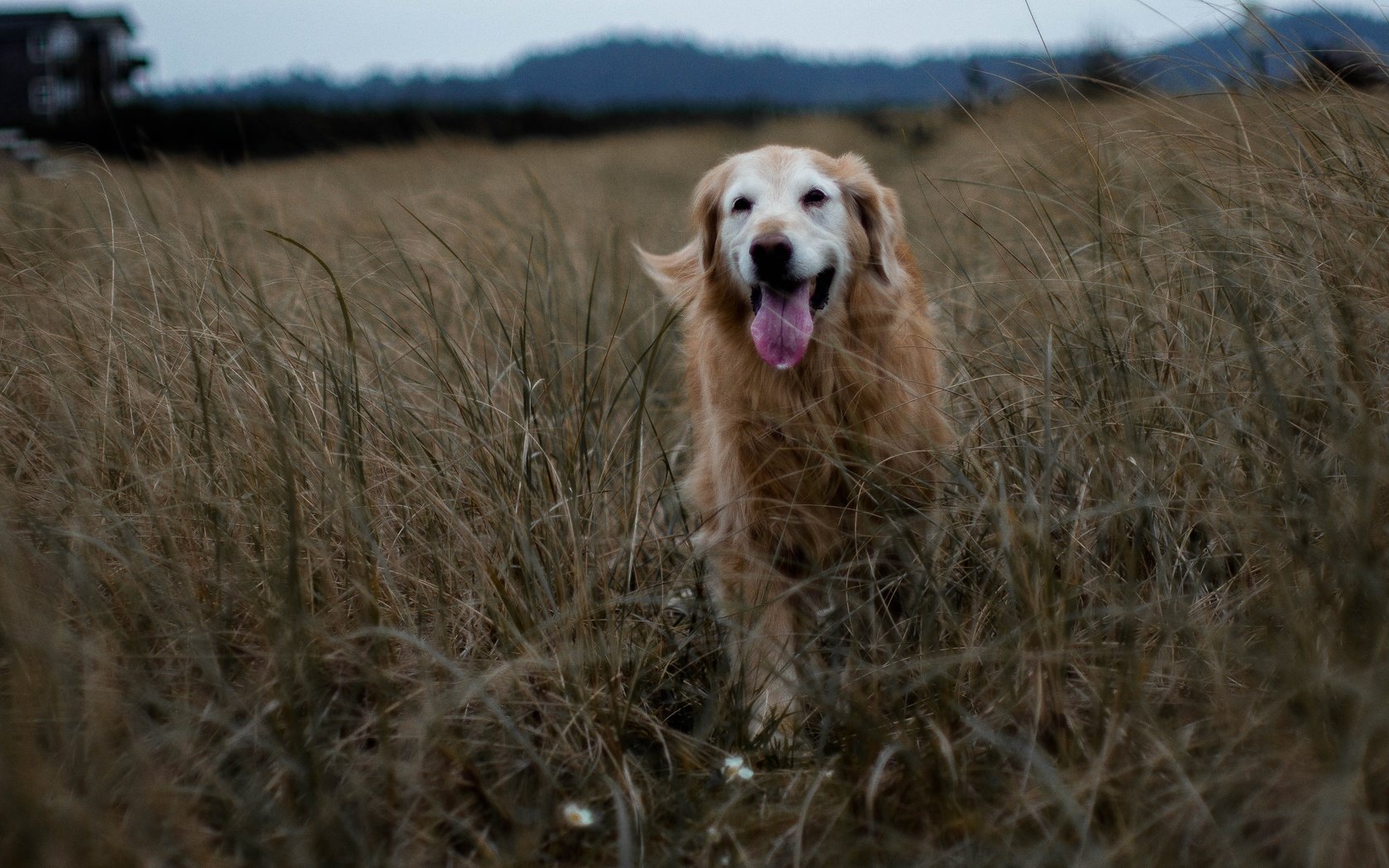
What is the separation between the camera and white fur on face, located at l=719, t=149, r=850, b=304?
2.57 meters

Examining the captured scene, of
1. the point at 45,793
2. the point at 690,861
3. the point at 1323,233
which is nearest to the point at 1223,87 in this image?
the point at 1323,233

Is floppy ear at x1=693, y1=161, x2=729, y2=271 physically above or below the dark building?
below

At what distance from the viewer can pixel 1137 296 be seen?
2.31 metres

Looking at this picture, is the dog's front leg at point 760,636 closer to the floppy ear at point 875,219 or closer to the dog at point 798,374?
the dog at point 798,374

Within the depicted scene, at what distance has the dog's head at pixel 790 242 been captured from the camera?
2.54 m

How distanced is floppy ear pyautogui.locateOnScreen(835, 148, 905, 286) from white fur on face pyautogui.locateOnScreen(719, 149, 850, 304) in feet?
0.20

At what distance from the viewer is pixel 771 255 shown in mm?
2500

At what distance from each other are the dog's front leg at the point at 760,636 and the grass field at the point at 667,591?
0.07m

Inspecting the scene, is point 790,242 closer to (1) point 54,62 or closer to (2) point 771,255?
(2) point 771,255

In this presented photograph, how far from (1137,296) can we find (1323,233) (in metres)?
0.40

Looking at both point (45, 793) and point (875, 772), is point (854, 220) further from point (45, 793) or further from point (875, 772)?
point (45, 793)

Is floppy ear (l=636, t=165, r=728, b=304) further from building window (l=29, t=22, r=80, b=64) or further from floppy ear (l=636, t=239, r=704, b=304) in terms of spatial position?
building window (l=29, t=22, r=80, b=64)

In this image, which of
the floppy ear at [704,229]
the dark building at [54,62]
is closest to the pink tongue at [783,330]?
the floppy ear at [704,229]

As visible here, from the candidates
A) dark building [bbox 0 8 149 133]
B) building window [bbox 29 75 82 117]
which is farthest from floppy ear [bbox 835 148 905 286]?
building window [bbox 29 75 82 117]
